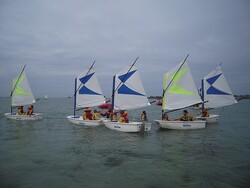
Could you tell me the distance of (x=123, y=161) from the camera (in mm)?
12234

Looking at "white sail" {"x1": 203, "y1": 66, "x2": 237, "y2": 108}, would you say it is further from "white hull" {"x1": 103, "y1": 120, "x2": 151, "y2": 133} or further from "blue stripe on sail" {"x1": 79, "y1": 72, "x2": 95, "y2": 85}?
"blue stripe on sail" {"x1": 79, "y1": 72, "x2": 95, "y2": 85}

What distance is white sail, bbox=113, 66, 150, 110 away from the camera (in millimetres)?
22172

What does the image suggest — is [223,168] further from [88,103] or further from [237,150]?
[88,103]

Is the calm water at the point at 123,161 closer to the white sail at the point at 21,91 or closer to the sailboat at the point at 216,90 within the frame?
the sailboat at the point at 216,90

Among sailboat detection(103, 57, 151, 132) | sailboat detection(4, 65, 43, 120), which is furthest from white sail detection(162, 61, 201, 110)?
sailboat detection(4, 65, 43, 120)

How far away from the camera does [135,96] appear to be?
2219cm

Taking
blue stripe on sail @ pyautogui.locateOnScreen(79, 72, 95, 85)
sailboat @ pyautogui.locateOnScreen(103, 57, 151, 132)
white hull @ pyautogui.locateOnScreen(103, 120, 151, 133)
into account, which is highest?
blue stripe on sail @ pyautogui.locateOnScreen(79, 72, 95, 85)

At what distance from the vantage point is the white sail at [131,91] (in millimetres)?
22172

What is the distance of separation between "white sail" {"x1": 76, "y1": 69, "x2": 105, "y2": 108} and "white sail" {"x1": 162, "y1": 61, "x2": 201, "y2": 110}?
871 centimetres

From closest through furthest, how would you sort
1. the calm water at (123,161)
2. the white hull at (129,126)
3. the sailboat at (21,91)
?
the calm water at (123,161), the white hull at (129,126), the sailboat at (21,91)

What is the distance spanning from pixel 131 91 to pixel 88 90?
22.1ft

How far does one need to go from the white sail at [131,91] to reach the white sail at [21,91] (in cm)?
1632

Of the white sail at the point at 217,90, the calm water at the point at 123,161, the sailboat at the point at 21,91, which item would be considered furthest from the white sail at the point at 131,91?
the sailboat at the point at 21,91

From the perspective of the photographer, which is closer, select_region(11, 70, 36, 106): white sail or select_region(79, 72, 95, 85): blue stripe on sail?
select_region(79, 72, 95, 85): blue stripe on sail
